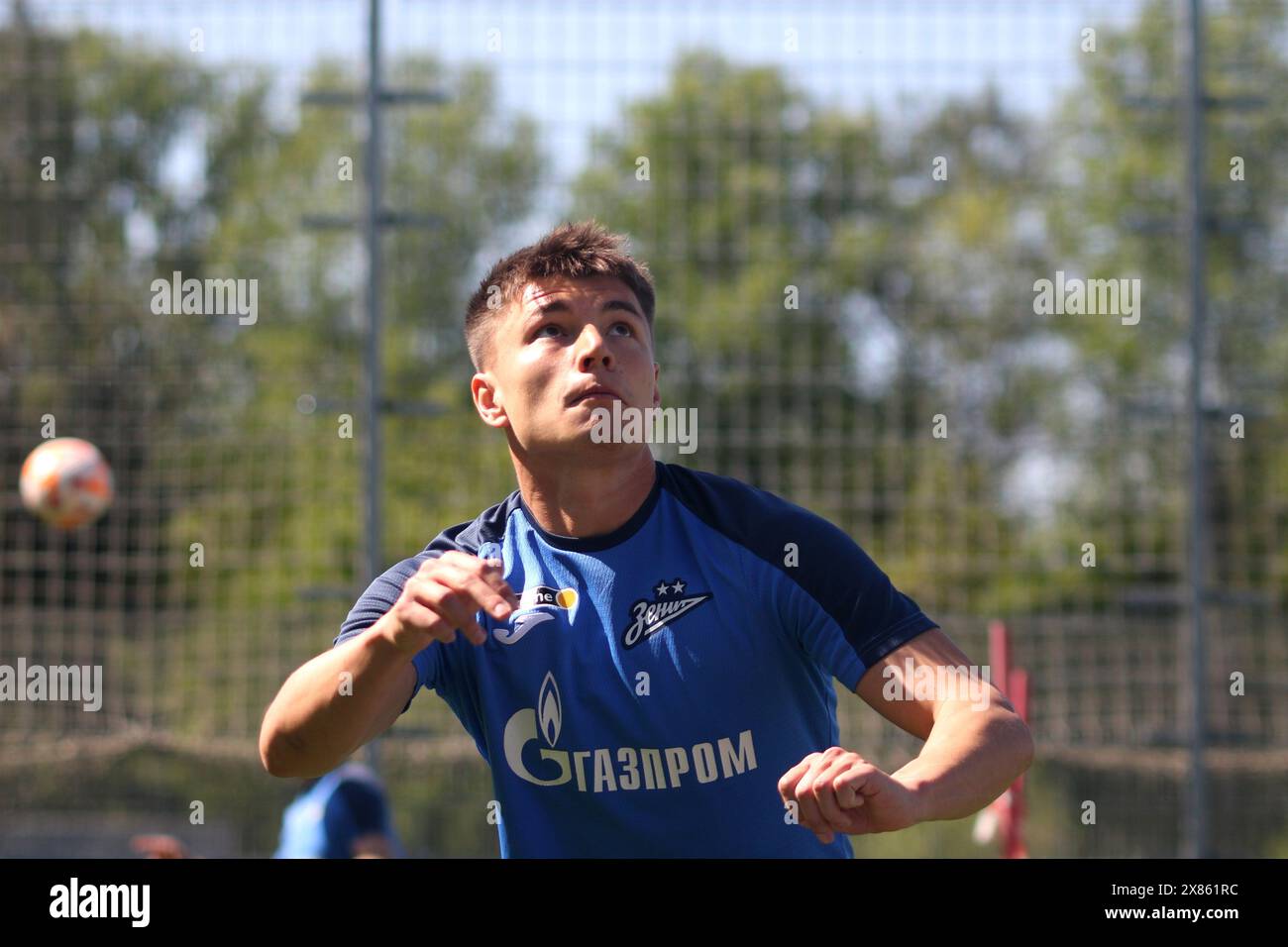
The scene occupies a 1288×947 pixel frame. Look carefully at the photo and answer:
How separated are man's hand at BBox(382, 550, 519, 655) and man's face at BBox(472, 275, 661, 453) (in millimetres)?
568

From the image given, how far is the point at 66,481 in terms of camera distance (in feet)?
23.4

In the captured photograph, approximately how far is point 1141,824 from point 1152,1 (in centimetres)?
480

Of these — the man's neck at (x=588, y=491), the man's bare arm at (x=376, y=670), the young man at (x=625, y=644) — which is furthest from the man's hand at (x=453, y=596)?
the man's neck at (x=588, y=491)

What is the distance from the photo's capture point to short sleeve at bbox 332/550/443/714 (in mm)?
2957

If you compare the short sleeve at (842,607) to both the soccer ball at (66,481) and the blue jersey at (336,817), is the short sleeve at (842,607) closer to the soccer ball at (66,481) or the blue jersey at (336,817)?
the blue jersey at (336,817)

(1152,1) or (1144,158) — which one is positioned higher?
(1152,1)

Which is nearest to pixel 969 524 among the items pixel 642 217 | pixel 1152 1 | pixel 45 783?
pixel 642 217

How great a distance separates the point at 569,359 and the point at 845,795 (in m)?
1.14

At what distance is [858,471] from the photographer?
23.0ft

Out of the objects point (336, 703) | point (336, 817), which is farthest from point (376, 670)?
point (336, 817)

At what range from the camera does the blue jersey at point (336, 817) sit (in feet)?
17.8

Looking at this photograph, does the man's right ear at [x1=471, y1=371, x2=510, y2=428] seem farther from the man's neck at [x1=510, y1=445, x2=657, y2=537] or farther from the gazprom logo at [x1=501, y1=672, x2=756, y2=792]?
the gazprom logo at [x1=501, y1=672, x2=756, y2=792]

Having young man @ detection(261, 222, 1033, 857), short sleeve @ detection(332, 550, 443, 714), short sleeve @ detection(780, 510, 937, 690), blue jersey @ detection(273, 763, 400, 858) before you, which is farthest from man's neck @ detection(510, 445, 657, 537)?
blue jersey @ detection(273, 763, 400, 858)

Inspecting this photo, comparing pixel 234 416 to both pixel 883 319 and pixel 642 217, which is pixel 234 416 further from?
pixel 883 319
